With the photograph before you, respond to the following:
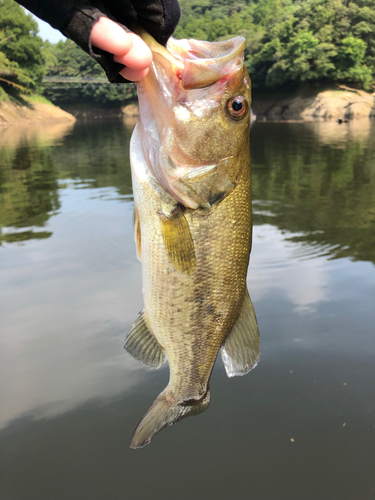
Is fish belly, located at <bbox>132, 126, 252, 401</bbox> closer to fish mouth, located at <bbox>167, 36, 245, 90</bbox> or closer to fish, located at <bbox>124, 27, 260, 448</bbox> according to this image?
fish, located at <bbox>124, 27, 260, 448</bbox>

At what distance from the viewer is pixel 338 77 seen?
179 feet

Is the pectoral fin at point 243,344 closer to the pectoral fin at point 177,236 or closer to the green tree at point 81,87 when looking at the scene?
the pectoral fin at point 177,236

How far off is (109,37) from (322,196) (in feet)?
35.6

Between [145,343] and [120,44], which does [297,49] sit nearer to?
[145,343]

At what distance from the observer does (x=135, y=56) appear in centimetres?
160

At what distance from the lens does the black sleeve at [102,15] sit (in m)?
1.52

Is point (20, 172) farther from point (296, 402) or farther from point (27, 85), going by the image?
point (27, 85)

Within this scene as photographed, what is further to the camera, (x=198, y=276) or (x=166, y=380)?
(x=166, y=380)

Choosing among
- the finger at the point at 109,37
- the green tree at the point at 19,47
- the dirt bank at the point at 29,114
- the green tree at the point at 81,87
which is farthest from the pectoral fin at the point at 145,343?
the green tree at the point at 81,87

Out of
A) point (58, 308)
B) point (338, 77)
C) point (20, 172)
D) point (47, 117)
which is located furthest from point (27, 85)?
point (58, 308)

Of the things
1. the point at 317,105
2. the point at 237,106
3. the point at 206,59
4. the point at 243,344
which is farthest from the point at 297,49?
the point at 243,344

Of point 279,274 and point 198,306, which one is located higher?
point 198,306

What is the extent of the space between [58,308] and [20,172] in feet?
38.7

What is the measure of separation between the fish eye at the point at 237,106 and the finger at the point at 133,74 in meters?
0.49
